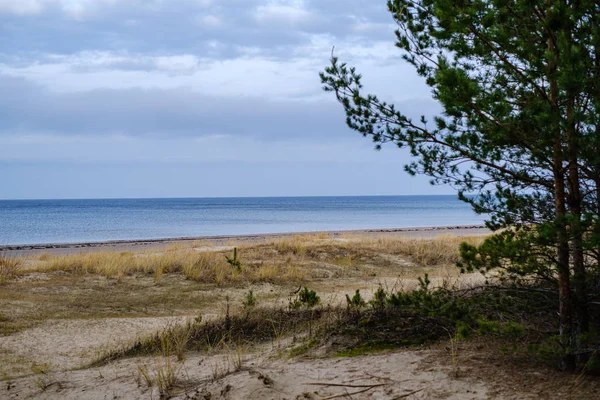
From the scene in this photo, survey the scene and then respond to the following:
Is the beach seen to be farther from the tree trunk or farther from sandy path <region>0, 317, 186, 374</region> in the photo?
the tree trunk

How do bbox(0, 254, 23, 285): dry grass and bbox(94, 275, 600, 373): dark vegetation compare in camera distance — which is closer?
bbox(94, 275, 600, 373): dark vegetation

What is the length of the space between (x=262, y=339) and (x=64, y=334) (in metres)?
3.70

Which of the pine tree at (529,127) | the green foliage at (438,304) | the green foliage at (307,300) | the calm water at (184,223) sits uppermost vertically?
the pine tree at (529,127)

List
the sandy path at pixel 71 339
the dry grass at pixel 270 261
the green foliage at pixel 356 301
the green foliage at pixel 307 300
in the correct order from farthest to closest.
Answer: the dry grass at pixel 270 261 < the green foliage at pixel 307 300 < the sandy path at pixel 71 339 < the green foliage at pixel 356 301

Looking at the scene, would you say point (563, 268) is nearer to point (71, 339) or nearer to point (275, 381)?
point (275, 381)

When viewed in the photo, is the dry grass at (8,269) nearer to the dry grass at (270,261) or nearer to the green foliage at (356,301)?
the dry grass at (270,261)

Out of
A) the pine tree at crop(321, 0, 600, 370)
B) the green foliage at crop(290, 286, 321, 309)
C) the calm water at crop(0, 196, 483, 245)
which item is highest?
the pine tree at crop(321, 0, 600, 370)

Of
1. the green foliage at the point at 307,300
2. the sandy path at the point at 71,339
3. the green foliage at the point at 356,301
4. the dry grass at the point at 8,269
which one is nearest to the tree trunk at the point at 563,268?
the green foliage at the point at 356,301

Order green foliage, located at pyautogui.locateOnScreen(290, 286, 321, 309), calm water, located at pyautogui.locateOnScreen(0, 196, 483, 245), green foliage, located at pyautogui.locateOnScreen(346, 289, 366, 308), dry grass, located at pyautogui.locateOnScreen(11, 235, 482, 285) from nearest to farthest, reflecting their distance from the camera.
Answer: green foliage, located at pyautogui.locateOnScreen(346, 289, 366, 308), green foliage, located at pyautogui.locateOnScreen(290, 286, 321, 309), dry grass, located at pyautogui.locateOnScreen(11, 235, 482, 285), calm water, located at pyautogui.locateOnScreen(0, 196, 483, 245)

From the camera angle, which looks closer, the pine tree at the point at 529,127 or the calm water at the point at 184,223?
the pine tree at the point at 529,127

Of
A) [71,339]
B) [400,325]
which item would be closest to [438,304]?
[400,325]

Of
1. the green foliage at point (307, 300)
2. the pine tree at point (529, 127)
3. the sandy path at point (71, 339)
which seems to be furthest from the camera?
the green foliage at point (307, 300)

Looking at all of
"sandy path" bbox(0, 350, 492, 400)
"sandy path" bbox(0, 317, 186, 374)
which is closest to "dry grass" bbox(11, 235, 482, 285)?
"sandy path" bbox(0, 317, 186, 374)

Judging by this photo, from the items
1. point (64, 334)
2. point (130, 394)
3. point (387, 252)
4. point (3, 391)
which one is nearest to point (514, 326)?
point (130, 394)
